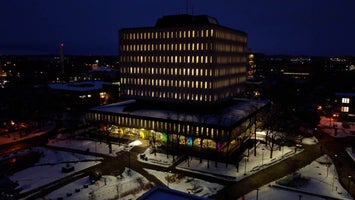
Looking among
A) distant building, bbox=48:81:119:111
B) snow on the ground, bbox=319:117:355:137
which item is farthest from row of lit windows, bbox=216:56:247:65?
distant building, bbox=48:81:119:111

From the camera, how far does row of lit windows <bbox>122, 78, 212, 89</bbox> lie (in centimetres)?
8269

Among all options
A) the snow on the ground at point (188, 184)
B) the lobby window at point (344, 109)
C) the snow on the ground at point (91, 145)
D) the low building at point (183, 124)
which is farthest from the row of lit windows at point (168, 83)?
the lobby window at point (344, 109)

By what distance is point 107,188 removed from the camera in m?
50.4

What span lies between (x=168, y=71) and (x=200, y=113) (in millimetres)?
17786

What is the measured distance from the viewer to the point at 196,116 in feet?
258

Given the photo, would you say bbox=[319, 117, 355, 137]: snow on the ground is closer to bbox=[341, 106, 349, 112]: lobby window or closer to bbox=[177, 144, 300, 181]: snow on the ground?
bbox=[341, 106, 349, 112]: lobby window

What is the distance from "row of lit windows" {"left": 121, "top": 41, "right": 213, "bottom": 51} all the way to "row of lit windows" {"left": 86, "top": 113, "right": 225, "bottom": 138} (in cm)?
2338

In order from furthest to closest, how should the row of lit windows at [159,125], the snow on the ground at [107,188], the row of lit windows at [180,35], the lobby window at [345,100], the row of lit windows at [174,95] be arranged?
the lobby window at [345,100] → the row of lit windows at [174,95] → the row of lit windows at [180,35] → the row of lit windows at [159,125] → the snow on the ground at [107,188]

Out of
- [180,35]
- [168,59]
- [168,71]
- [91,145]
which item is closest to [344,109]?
[168,71]


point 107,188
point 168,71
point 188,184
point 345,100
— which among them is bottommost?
point 107,188

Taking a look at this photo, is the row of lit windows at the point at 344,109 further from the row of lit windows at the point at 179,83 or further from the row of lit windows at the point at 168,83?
the row of lit windows at the point at 168,83

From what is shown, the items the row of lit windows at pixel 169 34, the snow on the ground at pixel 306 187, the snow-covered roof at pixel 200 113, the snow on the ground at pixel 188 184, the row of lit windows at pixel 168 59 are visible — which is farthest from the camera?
the row of lit windows at pixel 168 59

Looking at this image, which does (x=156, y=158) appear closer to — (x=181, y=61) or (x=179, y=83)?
(x=179, y=83)

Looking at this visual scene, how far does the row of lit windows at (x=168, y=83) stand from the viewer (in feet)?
271
